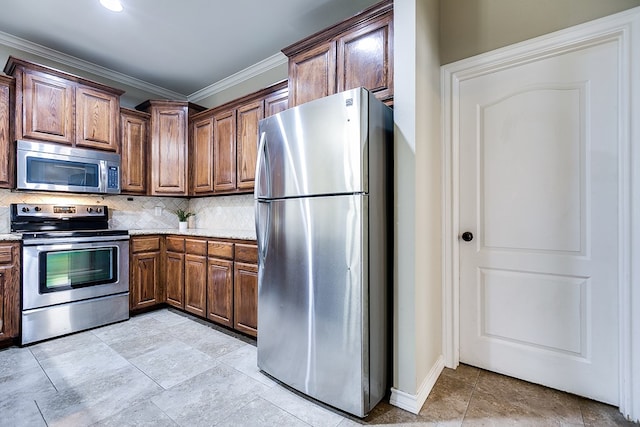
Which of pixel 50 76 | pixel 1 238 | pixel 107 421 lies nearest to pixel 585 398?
pixel 107 421

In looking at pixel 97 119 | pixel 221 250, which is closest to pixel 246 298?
pixel 221 250

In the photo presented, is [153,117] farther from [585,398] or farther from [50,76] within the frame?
[585,398]

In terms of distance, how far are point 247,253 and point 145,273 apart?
4.94 ft

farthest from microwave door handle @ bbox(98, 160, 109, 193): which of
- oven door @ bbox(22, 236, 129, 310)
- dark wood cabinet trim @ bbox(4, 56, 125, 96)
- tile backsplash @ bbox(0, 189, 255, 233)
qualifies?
dark wood cabinet trim @ bbox(4, 56, 125, 96)

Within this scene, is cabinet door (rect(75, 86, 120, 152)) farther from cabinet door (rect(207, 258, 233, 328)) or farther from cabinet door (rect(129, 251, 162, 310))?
cabinet door (rect(207, 258, 233, 328))

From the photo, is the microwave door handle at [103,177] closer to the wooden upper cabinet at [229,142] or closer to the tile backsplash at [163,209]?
the tile backsplash at [163,209]

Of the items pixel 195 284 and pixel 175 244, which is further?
pixel 175 244

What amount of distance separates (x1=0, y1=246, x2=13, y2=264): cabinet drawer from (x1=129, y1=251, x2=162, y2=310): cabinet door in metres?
0.92

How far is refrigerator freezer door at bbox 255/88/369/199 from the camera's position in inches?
62.5

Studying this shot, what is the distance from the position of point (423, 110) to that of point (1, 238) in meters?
3.32

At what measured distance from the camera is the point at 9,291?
2.50 meters

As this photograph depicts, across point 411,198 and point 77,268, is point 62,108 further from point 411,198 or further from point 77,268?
point 411,198

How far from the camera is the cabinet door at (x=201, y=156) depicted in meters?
3.57

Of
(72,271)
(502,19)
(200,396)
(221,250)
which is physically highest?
(502,19)
